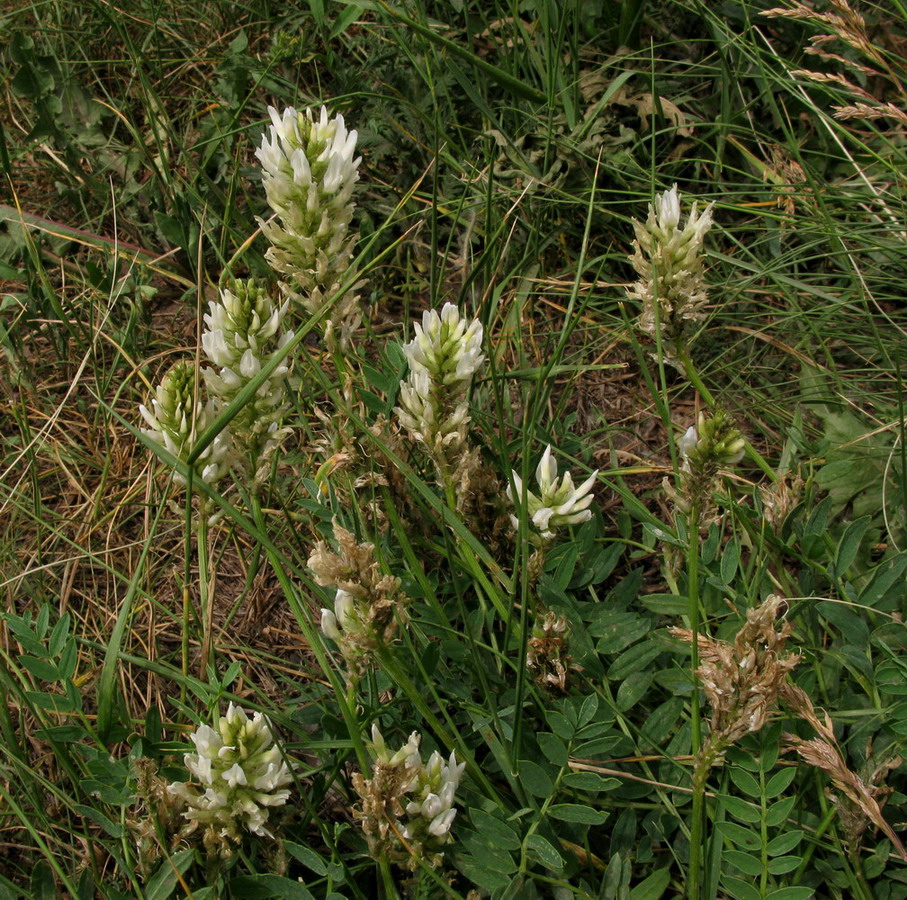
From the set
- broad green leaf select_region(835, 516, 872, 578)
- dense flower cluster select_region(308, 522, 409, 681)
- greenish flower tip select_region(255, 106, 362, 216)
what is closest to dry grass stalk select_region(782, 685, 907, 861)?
broad green leaf select_region(835, 516, 872, 578)

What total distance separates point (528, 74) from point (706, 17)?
530 millimetres

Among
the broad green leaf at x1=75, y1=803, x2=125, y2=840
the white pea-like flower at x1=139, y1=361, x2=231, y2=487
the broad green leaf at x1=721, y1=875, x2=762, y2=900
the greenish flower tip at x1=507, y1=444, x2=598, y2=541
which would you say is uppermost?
the white pea-like flower at x1=139, y1=361, x2=231, y2=487

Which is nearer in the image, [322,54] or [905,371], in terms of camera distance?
[905,371]

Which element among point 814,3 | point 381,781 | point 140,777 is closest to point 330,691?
point 140,777

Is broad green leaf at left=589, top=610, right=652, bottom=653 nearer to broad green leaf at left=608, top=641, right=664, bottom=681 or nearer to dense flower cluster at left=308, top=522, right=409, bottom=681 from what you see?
broad green leaf at left=608, top=641, right=664, bottom=681

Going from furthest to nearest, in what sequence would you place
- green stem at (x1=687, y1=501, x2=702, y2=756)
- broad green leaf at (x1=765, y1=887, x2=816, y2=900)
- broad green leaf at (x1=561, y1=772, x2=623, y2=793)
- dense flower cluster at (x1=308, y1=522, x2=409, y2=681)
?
broad green leaf at (x1=561, y1=772, x2=623, y2=793) < broad green leaf at (x1=765, y1=887, x2=816, y2=900) < green stem at (x1=687, y1=501, x2=702, y2=756) < dense flower cluster at (x1=308, y1=522, x2=409, y2=681)

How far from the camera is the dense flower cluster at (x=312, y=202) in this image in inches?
60.1

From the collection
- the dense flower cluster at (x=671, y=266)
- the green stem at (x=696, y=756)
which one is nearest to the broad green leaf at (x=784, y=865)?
the green stem at (x=696, y=756)

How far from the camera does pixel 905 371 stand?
225cm

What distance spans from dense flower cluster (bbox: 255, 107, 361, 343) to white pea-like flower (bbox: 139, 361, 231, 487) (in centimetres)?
23

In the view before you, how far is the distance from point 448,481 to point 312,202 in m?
0.49

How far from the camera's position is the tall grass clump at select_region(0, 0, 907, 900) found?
1440 mm

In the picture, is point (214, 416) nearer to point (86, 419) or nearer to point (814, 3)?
point (86, 419)

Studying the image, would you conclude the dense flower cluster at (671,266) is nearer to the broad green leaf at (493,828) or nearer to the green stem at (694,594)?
the green stem at (694,594)
